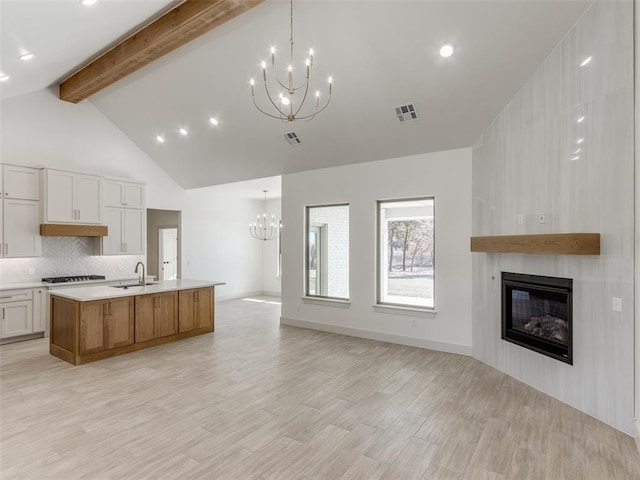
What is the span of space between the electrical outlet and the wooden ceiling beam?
4.19 metres

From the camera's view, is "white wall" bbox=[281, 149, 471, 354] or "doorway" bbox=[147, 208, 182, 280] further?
"doorway" bbox=[147, 208, 182, 280]

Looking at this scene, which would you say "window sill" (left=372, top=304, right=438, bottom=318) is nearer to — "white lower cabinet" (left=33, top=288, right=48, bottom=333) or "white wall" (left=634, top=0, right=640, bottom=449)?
"white wall" (left=634, top=0, right=640, bottom=449)

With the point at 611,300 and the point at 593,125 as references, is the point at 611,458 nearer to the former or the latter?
the point at 611,300

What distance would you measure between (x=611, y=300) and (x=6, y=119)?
328 inches

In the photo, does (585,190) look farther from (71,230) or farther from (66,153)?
(66,153)

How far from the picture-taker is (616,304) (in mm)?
3100

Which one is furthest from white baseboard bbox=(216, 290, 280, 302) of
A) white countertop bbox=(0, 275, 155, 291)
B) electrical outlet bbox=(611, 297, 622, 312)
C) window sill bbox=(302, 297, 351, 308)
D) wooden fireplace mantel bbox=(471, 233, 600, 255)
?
electrical outlet bbox=(611, 297, 622, 312)

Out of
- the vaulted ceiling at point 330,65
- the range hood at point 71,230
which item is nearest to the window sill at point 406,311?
the vaulted ceiling at point 330,65

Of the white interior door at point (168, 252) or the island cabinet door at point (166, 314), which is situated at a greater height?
the white interior door at point (168, 252)

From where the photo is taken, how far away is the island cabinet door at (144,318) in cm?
521

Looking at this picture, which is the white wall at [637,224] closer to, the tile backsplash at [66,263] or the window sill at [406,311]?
the window sill at [406,311]

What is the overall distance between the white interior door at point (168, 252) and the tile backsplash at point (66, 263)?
1768 millimetres

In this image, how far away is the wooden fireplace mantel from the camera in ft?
10.4

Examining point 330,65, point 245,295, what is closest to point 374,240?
point 330,65
